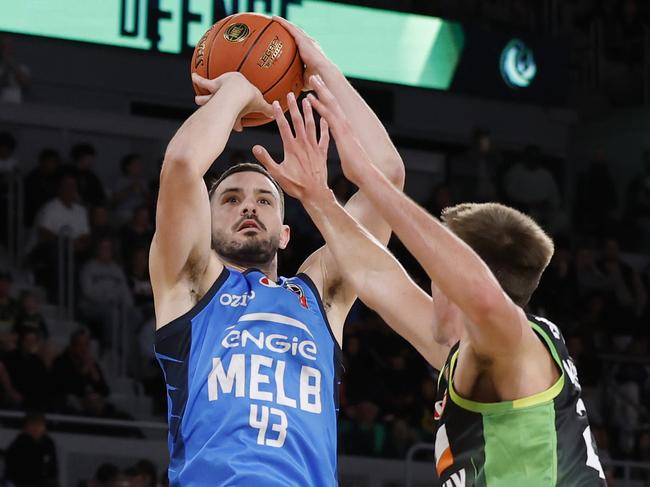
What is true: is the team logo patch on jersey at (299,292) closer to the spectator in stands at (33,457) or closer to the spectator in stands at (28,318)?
the spectator in stands at (33,457)

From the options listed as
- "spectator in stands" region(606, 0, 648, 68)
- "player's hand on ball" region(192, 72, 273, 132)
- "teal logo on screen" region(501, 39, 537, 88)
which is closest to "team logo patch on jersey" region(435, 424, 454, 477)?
"player's hand on ball" region(192, 72, 273, 132)

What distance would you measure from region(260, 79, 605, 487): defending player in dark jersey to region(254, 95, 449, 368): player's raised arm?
1.44ft

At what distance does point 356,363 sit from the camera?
11992 millimetres

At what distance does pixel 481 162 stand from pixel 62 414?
6.81 meters

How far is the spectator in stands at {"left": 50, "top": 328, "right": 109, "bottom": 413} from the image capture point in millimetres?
10852

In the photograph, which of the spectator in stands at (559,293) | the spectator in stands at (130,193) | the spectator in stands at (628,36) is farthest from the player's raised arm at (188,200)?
the spectator in stands at (628,36)

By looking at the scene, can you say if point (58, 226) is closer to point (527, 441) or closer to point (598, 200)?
point (598, 200)

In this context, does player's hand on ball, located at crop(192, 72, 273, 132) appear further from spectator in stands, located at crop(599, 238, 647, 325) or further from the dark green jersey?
spectator in stands, located at crop(599, 238, 647, 325)

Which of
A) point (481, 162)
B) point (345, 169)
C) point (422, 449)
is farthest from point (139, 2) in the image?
point (345, 169)

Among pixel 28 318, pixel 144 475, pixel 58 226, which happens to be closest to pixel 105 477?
pixel 144 475

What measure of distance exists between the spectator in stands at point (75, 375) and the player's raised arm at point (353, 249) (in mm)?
6620

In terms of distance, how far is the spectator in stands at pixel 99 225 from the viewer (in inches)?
485

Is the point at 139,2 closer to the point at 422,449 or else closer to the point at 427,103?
the point at 422,449

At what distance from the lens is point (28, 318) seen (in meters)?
11.1
